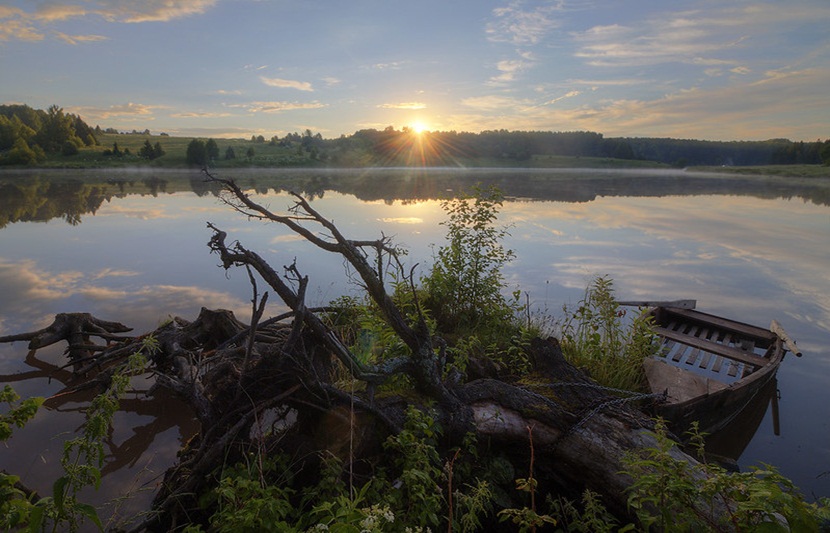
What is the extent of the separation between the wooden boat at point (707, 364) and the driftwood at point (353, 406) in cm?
246

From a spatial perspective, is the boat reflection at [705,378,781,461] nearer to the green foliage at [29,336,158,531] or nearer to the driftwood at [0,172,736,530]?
the driftwood at [0,172,736,530]

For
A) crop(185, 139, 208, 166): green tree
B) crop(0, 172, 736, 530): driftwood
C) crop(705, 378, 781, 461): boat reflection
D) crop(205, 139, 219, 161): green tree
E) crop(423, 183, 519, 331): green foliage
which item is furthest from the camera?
crop(205, 139, 219, 161): green tree

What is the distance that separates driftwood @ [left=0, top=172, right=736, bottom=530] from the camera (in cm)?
396

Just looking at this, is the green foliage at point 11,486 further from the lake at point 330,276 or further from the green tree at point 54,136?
the green tree at point 54,136

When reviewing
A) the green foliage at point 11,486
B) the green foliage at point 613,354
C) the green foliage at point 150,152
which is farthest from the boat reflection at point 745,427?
the green foliage at point 150,152

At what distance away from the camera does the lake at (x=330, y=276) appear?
22.1ft

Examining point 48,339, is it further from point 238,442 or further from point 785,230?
point 785,230

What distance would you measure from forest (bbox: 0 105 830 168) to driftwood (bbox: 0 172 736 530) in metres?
55.8

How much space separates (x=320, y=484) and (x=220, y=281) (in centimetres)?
1073

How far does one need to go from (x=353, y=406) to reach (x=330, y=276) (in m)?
9.61

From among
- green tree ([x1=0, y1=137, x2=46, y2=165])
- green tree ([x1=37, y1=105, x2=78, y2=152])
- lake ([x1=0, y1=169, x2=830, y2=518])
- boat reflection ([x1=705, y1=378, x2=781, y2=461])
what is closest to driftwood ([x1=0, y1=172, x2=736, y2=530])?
lake ([x1=0, y1=169, x2=830, y2=518])

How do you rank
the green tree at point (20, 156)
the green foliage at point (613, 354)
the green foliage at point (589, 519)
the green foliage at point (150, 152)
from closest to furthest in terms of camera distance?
the green foliage at point (589, 519), the green foliage at point (613, 354), the green tree at point (20, 156), the green foliage at point (150, 152)

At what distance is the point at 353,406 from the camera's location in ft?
14.5

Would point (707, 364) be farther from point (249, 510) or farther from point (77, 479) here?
point (77, 479)
